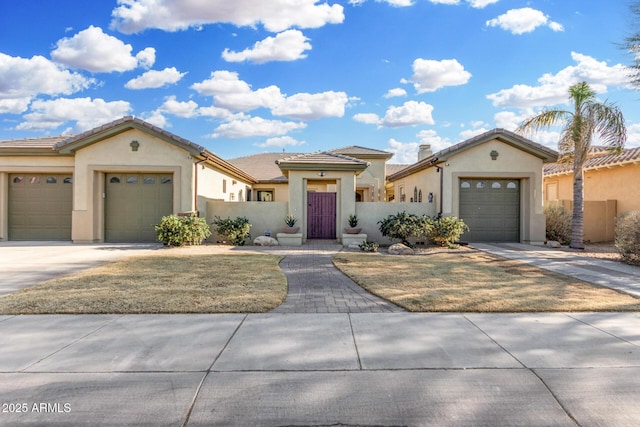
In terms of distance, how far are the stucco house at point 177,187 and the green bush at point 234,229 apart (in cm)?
94

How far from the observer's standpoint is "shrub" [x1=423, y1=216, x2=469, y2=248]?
14758 mm

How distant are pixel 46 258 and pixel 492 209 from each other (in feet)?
52.3

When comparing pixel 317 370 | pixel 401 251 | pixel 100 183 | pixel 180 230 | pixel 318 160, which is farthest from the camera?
pixel 318 160

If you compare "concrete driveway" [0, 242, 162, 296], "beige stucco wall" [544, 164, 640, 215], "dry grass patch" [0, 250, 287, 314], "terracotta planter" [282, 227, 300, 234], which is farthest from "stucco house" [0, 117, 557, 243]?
"dry grass patch" [0, 250, 287, 314]

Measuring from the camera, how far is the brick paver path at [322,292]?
616 cm

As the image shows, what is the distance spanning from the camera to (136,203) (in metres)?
15.8

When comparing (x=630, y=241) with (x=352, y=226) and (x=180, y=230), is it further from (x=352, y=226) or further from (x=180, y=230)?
(x=180, y=230)

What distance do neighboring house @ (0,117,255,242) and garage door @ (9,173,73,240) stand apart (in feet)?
0.09

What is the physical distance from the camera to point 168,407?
3.28m

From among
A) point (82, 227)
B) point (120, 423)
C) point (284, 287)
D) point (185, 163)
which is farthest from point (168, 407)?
point (82, 227)

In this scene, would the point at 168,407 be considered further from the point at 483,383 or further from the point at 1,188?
the point at 1,188

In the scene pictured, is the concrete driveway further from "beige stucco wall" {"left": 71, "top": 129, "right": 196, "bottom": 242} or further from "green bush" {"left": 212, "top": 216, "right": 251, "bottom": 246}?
"green bush" {"left": 212, "top": 216, "right": 251, "bottom": 246}

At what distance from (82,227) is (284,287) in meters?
11.4

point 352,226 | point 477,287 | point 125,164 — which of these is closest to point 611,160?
point 352,226
